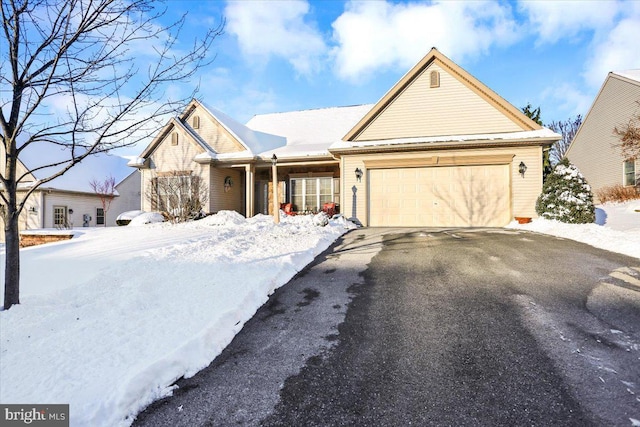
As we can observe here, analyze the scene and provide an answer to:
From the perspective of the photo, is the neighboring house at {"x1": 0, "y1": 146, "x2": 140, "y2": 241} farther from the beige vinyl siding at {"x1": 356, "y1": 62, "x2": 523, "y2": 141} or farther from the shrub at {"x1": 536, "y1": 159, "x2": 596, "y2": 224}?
the shrub at {"x1": 536, "y1": 159, "x2": 596, "y2": 224}

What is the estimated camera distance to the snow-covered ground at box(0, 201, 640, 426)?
2508 mm

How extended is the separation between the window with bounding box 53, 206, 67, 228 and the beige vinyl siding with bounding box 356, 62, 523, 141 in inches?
779

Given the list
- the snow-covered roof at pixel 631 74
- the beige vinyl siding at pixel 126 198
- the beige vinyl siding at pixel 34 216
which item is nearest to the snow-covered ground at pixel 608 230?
the snow-covered roof at pixel 631 74

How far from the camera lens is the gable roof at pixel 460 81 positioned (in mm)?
12164

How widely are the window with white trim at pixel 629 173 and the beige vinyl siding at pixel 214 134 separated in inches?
→ 842

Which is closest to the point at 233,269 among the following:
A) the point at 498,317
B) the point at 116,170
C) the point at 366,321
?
the point at 366,321

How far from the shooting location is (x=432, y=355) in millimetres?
2977

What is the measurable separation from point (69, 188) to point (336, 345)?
24.0 meters

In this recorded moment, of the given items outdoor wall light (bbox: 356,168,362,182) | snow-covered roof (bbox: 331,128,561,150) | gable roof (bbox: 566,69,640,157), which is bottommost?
outdoor wall light (bbox: 356,168,362,182)

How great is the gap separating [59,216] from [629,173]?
34.4m

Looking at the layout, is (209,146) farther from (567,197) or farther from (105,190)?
(567,197)

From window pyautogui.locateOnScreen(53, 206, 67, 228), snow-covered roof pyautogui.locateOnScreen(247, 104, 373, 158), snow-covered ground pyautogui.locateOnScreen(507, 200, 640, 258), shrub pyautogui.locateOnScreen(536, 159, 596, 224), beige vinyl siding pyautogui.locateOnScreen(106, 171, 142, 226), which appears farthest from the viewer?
beige vinyl siding pyautogui.locateOnScreen(106, 171, 142, 226)

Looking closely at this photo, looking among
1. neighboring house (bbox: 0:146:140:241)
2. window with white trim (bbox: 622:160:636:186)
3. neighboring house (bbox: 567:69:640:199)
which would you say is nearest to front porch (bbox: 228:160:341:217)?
neighboring house (bbox: 0:146:140:241)

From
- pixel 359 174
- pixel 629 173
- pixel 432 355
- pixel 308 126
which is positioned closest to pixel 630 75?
pixel 629 173
